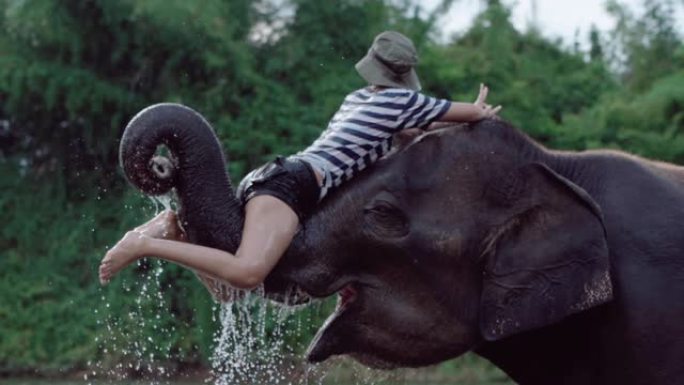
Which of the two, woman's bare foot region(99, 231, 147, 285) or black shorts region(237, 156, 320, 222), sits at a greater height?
black shorts region(237, 156, 320, 222)

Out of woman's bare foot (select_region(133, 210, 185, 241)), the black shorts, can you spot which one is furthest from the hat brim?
woman's bare foot (select_region(133, 210, 185, 241))

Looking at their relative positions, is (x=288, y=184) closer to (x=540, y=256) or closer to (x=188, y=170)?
(x=188, y=170)

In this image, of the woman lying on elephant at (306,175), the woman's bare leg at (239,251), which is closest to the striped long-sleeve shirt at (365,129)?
the woman lying on elephant at (306,175)

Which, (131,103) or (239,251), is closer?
(239,251)

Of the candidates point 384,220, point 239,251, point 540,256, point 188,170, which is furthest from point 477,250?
point 188,170

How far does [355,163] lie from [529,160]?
67 centimetres

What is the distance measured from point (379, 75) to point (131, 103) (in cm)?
1147

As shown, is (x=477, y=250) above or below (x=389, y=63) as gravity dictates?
below

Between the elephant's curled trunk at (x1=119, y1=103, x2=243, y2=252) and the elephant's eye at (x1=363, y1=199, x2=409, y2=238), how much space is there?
0.50 meters

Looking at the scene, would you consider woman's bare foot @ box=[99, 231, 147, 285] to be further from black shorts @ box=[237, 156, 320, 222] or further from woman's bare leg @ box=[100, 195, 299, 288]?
black shorts @ box=[237, 156, 320, 222]

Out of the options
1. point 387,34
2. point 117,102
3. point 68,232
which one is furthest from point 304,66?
point 387,34

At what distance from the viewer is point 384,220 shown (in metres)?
5.62

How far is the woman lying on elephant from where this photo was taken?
530cm

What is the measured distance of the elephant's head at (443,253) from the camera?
18.0 ft
